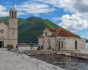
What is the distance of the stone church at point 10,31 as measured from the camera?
147 feet

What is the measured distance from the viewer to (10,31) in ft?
149

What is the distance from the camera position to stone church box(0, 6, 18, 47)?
44875 millimetres

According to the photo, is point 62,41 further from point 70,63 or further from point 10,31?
point 10,31

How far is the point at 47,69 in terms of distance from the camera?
11188 mm

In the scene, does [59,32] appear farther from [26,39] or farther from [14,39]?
[26,39]

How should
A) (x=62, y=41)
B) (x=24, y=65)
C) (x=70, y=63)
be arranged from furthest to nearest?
(x=62, y=41)
(x=70, y=63)
(x=24, y=65)

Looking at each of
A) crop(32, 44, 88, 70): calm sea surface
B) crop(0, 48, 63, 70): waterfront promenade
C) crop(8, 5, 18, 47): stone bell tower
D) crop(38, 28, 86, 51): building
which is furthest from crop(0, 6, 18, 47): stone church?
crop(0, 48, 63, 70): waterfront promenade

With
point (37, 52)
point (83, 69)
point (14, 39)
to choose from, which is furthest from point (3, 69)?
point (14, 39)

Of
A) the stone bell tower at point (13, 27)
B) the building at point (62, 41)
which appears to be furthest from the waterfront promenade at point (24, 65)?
the stone bell tower at point (13, 27)

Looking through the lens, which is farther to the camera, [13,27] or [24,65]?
[13,27]

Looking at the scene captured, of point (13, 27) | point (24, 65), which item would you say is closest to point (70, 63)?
point (24, 65)

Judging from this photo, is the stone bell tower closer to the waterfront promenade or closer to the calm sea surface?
the calm sea surface

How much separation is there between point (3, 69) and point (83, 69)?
8.04 meters

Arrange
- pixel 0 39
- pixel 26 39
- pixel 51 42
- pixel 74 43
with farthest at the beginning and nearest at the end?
1. pixel 26 39
2. pixel 0 39
3. pixel 51 42
4. pixel 74 43
